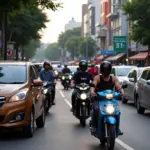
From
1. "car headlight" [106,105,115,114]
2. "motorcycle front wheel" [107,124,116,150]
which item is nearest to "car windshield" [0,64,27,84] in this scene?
"car headlight" [106,105,115,114]

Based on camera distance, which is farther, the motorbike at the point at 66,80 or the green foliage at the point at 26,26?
the green foliage at the point at 26,26

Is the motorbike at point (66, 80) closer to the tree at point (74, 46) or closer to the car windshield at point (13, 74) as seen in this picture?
the car windshield at point (13, 74)

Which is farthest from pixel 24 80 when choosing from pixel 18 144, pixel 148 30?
pixel 148 30

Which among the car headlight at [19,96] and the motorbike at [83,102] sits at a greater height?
the car headlight at [19,96]

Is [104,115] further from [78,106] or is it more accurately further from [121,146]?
[78,106]

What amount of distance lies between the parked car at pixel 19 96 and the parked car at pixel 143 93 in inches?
199

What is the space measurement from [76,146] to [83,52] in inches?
4672

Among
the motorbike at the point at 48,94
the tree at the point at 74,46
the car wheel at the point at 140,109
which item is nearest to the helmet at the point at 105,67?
the motorbike at the point at 48,94

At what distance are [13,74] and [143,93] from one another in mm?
6425

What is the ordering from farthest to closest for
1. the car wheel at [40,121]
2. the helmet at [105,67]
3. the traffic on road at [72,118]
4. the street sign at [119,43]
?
the street sign at [119,43] → the car wheel at [40,121] → the helmet at [105,67] → the traffic on road at [72,118]

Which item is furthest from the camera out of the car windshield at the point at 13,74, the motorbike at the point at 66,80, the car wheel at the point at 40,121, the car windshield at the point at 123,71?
the motorbike at the point at 66,80

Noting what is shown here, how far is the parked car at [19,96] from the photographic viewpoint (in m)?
11.2

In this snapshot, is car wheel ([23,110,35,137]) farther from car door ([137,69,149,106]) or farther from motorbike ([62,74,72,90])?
motorbike ([62,74,72,90])

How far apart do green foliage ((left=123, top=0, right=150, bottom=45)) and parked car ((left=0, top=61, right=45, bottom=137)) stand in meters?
37.1
